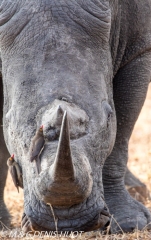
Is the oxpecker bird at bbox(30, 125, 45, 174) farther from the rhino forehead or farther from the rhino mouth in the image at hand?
the rhino forehead

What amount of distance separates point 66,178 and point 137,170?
5333 millimetres

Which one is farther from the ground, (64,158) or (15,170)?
(64,158)

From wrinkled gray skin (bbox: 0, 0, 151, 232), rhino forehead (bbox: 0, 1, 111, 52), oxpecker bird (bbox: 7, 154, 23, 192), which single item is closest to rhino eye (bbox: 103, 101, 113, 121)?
wrinkled gray skin (bbox: 0, 0, 151, 232)

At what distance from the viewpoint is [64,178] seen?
4.13 m

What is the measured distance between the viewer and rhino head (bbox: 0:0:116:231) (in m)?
4.32

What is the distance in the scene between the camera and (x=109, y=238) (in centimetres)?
508

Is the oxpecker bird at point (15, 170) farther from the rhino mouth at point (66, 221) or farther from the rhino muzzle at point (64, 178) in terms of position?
the rhino muzzle at point (64, 178)

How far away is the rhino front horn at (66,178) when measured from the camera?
3.98 metres

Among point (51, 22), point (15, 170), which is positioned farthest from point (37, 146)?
point (51, 22)

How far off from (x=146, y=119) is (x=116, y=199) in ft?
22.1

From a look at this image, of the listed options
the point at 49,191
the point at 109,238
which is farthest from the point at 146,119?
the point at 49,191

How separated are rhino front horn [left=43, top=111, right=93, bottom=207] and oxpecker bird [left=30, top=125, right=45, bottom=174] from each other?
0.70 feet

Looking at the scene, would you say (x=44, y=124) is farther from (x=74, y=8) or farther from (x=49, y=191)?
(x=74, y=8)

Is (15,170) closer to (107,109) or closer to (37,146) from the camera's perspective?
(37,146)
